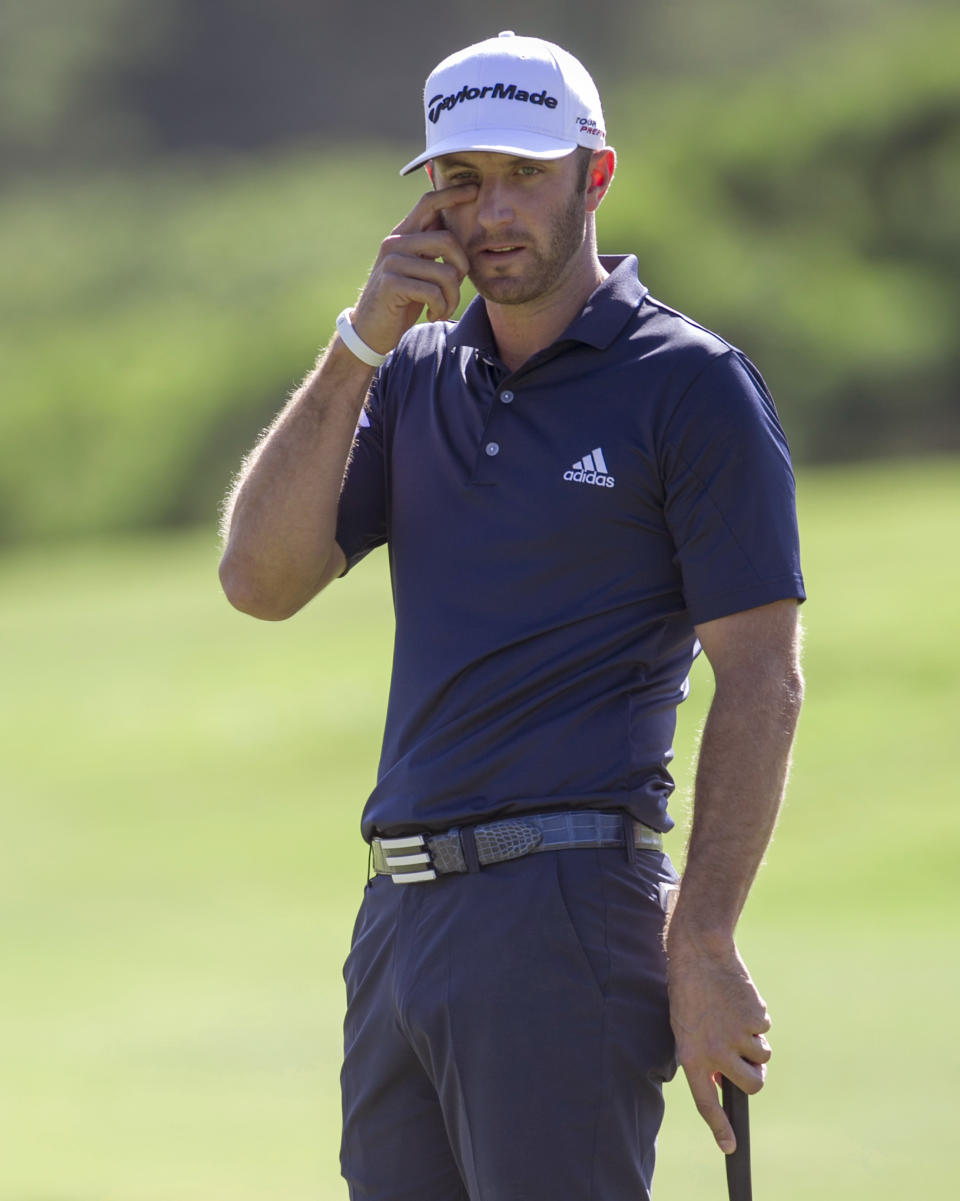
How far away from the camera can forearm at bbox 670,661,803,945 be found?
2.48 meters

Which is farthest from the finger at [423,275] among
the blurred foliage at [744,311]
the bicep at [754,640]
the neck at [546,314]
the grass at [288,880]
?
the blurred foliage at [744,311]

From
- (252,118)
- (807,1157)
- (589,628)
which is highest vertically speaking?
(252,118)

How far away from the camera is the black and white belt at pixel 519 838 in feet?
8.27

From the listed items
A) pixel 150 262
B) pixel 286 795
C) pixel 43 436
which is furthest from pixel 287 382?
pixel 150 262

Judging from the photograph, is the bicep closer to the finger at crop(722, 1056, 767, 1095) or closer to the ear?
the finger at crop(722, 1056, 767, 1095)

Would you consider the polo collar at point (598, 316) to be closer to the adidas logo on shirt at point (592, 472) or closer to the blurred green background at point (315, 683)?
the adidas logo on shirt at point (592, 472)

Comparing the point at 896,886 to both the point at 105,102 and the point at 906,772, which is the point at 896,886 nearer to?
the point at 906,772

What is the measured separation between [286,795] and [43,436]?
14448 millimetres

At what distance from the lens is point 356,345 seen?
105 inches

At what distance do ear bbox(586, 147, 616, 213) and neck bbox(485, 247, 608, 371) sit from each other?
0.07 metres

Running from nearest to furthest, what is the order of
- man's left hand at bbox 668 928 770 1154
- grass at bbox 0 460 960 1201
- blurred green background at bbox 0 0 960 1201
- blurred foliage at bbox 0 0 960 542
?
man's left hand at bbox 668 928 770 1154, grass at bbox 0 460 960 1201, blurred green background at bbox 0 0 960 1201, blurred foliage at bbox 0 0 960 542

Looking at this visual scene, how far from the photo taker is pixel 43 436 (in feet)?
81.5

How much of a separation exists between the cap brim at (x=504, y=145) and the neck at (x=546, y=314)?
17cm

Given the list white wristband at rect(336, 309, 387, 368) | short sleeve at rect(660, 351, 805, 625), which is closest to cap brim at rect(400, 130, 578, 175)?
white wristband at rect(336, 309, 387, 368)
